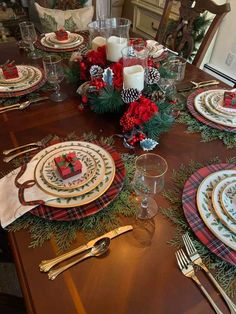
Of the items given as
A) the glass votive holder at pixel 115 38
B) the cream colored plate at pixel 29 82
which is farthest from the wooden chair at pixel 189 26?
the cream colored plate at pixel 29 82

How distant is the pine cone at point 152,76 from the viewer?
0.91m

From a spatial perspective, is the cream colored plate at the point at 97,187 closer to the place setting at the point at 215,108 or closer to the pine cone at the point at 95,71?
the pine cone at the point at 95,71

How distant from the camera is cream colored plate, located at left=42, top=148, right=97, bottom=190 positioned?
0.69 meters

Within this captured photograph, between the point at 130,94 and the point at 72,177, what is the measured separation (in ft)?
1.10

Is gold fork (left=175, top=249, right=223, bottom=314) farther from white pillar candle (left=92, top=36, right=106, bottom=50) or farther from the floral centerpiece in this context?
white pillar candle (left=92, top=36, right=106, bottom=50)

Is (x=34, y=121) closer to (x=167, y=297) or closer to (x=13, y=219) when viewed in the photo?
A: (x=13, y=219)

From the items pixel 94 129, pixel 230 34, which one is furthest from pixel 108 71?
pixel 230 34

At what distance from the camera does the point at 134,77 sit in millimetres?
861

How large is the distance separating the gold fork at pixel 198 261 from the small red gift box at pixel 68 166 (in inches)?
12.2

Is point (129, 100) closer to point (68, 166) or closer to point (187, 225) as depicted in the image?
point (68, 166)

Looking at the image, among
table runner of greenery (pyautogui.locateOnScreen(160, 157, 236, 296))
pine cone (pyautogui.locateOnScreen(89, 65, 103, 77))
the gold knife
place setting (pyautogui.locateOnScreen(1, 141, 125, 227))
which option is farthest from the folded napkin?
pine cone (pyautogui.locateOnScreen(89, 65, 103, 77))

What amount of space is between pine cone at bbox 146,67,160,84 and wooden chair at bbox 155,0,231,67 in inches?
25.1

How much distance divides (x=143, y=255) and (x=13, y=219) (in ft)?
1.01

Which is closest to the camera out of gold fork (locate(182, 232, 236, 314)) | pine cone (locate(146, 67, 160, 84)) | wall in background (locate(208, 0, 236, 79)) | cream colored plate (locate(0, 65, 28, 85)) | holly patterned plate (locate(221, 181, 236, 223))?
gold fork (locate(182, 232, 236, 314))
